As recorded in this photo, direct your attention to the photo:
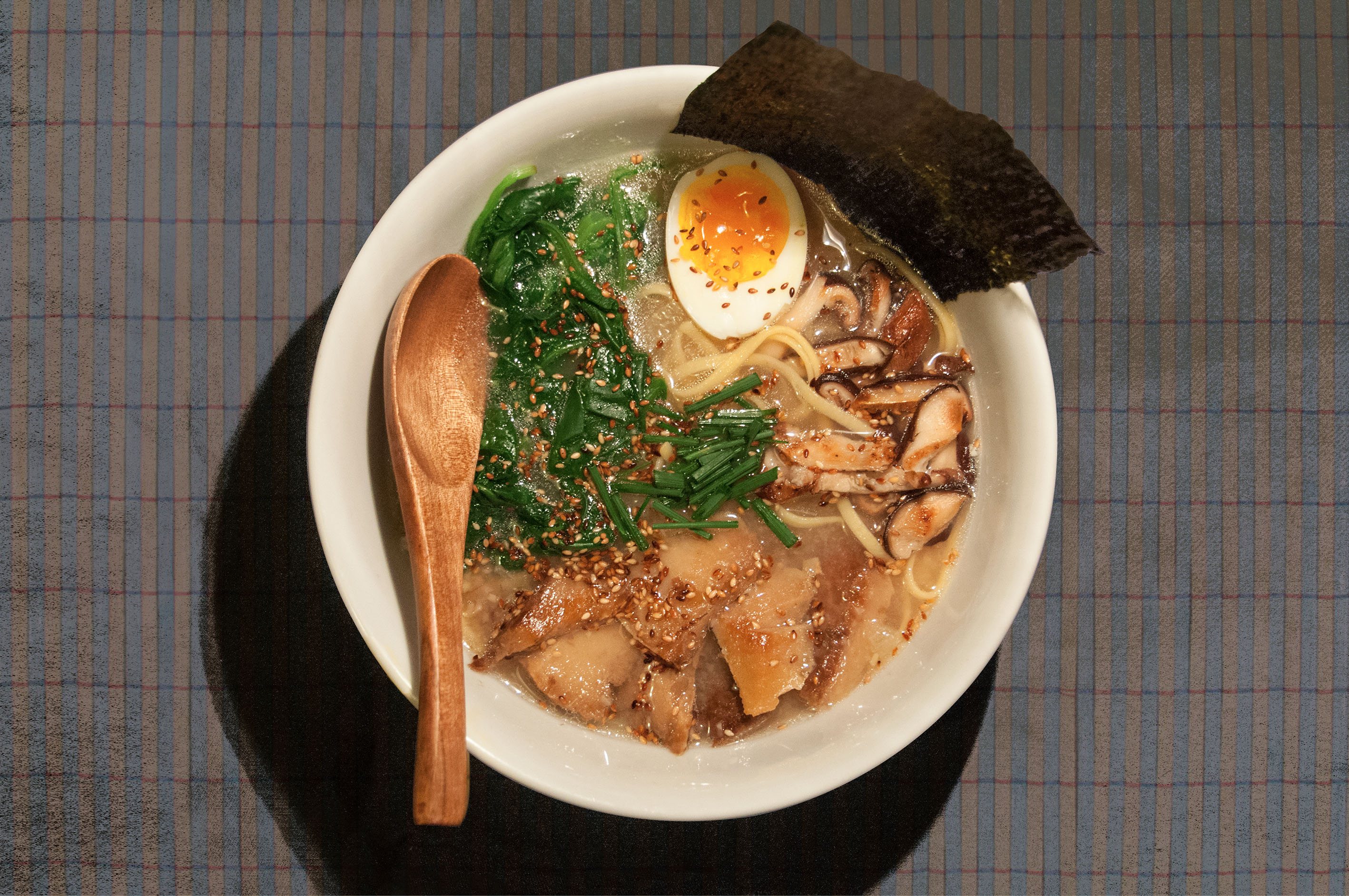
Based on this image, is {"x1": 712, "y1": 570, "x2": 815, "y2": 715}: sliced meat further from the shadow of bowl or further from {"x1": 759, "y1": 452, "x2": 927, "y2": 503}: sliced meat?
the shadow of bowl

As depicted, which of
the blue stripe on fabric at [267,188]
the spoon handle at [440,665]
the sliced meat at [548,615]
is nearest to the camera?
the spoon handle at [440,665]

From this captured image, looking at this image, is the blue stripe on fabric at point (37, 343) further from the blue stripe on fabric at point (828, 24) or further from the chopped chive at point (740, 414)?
the blue stripe on fabric at point (828, 24)

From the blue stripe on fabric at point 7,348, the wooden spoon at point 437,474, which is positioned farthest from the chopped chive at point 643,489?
the blue stripe on fabric at point 7,348

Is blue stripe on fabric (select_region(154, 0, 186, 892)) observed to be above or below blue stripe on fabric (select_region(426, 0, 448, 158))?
below

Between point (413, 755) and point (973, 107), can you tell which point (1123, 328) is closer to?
point (973, 107)

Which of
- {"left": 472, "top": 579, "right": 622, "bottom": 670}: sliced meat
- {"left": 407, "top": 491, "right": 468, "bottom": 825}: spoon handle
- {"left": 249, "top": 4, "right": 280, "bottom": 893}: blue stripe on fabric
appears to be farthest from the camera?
{"left": 249, "top": 4, "right": 280, "bottom": 893}: blue stripe on fabric

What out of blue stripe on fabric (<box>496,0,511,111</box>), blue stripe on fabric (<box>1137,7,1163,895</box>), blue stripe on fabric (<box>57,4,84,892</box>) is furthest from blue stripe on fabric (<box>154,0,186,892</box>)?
blue stripe on fabric (<box>1137,7,1163,895</box>)

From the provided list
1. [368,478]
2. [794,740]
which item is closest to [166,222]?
[368,478]
